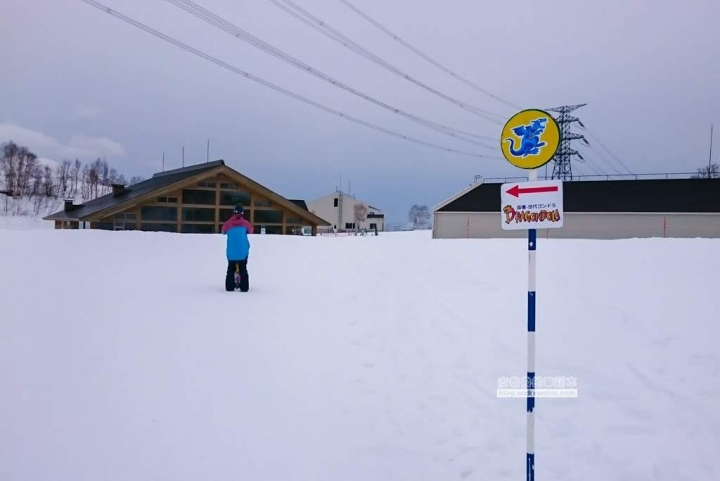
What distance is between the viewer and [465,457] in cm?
410

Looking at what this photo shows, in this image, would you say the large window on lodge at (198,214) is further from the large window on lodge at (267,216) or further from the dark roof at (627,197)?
the dark roof at (627,197)

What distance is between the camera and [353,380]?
555cm

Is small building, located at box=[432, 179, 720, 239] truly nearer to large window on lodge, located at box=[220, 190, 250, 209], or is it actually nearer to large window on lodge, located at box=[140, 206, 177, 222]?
large window on lodge, located at box=[220, 190, 250, 209]

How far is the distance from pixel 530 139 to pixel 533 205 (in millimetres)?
616

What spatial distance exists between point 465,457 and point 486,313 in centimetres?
441

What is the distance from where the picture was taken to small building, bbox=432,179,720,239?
34.2 metres

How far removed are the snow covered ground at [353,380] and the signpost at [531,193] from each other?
113 cm

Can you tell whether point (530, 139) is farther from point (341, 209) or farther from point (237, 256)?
point (341, 209)

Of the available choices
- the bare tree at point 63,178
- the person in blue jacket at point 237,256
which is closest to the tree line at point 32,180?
the bare tree at point 63,178

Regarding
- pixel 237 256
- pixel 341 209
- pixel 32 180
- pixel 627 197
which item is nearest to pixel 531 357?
pixel 237 256

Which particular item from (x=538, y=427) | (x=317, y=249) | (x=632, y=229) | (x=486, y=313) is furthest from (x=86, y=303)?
(x=632, y=229)

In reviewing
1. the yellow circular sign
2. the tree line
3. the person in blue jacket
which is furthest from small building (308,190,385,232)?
the yellow circular sign

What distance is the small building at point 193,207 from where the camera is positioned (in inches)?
1202

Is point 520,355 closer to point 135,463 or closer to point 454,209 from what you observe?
point 135,463
